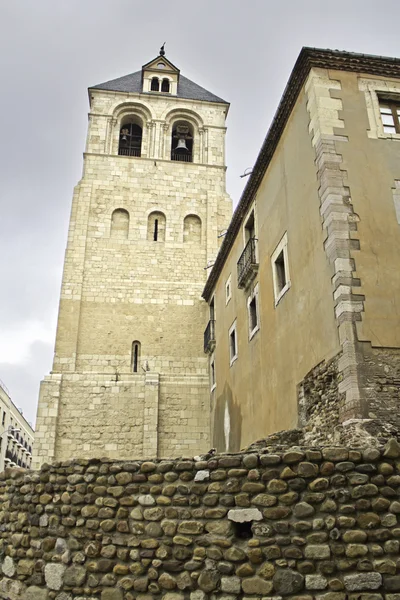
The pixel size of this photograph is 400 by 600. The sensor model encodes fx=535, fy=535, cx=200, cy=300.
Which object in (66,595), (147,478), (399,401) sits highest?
(399,401)

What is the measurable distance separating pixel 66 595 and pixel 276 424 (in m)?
5.91

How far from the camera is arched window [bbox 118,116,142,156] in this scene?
23141 mm

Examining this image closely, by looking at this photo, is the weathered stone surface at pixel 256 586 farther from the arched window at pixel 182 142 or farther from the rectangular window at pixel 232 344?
the arched window at pixel 182 142

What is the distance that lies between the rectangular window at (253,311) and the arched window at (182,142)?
12102 millimetres

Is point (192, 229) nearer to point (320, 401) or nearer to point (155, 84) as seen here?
point (155, 84)

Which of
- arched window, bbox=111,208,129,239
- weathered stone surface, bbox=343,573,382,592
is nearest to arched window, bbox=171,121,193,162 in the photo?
arched window, bbox=111,208,129,239

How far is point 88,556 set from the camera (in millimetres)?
5195

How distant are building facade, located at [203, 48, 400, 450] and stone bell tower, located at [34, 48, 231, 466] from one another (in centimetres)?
556

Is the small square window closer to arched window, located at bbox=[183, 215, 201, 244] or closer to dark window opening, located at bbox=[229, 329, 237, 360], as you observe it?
dark window opening, located at bbox=[229, 329, 237, 360]

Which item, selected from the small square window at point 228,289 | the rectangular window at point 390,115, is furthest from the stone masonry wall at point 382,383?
the small square window at point 228,289

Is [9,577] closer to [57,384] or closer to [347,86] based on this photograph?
[347,86]

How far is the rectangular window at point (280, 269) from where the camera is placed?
10.3 metres

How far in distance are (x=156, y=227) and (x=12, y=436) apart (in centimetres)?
2490

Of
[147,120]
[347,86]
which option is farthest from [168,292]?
[347,86]
